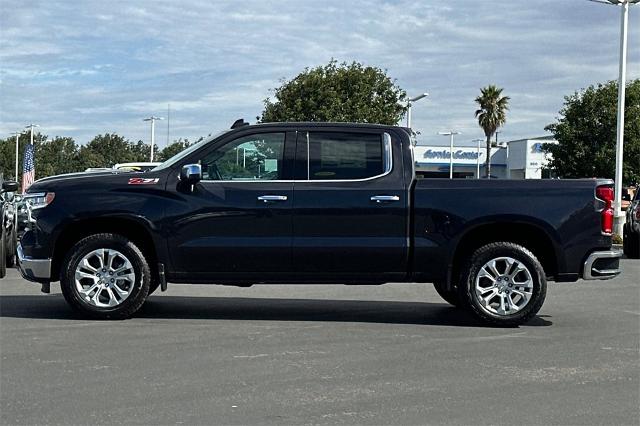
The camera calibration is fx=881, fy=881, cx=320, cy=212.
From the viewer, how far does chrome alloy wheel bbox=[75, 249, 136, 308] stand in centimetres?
852

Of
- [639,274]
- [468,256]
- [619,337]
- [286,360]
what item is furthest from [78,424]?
[639,274]

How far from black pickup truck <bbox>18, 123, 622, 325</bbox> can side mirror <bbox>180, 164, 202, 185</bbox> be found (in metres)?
0.02

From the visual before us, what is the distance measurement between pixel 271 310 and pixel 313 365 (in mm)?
3028

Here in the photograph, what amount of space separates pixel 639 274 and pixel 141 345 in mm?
10226

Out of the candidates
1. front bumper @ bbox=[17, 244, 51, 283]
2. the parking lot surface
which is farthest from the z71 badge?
the parking lot surface

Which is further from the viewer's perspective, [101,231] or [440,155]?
[440,155]

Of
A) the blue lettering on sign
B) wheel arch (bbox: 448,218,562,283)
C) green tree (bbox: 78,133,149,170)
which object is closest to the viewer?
wheel arch (bbox: 448,218,562,283)

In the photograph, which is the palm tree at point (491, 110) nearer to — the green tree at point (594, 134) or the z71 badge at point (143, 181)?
the green tree at point (594, 134)

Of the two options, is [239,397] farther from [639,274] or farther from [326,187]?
[639,274]

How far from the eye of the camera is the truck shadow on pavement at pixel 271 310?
904cm

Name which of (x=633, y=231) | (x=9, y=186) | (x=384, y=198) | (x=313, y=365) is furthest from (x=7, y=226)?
(x=633, y=231)

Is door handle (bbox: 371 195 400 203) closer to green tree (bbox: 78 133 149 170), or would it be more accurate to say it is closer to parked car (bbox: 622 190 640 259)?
parked car (bbox: 622 190 640 259)

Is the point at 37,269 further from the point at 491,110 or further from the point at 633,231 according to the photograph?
the point at 491,110

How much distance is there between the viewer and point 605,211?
8.59m
